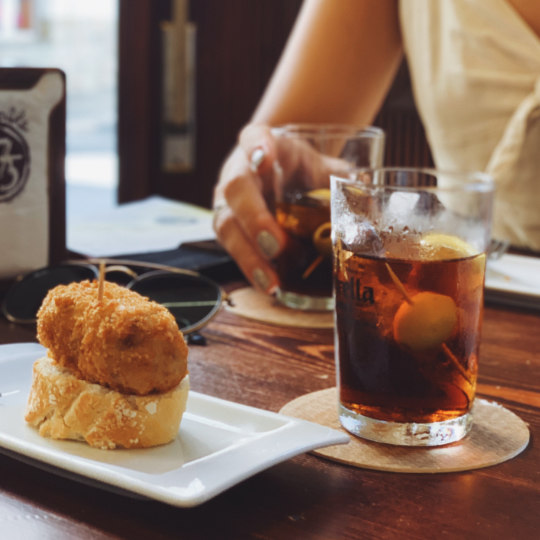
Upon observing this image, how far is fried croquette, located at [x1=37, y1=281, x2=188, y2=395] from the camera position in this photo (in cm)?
61

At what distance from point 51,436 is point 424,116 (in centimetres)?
148

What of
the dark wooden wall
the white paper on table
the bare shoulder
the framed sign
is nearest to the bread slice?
the framed sign

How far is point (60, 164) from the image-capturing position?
1101 mm

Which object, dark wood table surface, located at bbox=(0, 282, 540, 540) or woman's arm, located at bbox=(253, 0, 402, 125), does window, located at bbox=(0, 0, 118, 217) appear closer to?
woman's arm, located at bbox=(253, 0, 402, 125)

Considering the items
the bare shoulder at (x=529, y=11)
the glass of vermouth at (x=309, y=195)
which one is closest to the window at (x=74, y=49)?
the bare shoulder at (x=529, y=11)

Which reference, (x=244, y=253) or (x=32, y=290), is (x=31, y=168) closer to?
(x=32, y=290)

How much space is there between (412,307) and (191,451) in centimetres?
21

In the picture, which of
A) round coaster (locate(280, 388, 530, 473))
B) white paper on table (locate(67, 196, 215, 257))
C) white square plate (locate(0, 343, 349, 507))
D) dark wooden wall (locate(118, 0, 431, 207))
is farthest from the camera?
dark wooden wall (locate(118, 0, 431, 207))

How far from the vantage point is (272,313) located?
1.10 meters

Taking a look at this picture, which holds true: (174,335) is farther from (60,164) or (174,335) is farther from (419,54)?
(419,54)

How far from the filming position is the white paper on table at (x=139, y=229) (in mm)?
1354

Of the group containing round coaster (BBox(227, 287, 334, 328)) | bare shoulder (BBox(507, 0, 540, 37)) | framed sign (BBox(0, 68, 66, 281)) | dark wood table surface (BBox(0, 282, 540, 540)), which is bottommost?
dark wood table surface (BBox(0, 282, 540, 540))

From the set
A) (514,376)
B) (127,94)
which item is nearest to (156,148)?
(127,94)

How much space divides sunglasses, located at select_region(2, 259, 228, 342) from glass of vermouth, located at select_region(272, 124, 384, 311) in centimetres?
12
